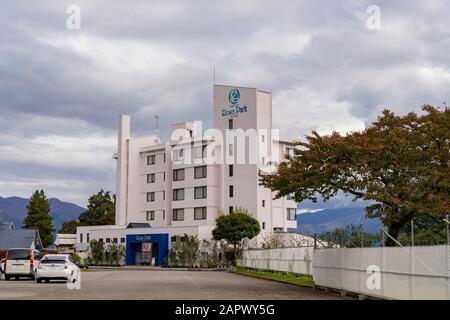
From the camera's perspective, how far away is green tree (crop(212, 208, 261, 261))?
259 feet

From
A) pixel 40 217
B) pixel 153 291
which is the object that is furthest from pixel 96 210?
pixel 153 291

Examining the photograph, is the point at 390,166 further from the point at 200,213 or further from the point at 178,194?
the point at 178,194

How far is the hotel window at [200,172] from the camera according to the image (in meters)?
88.9

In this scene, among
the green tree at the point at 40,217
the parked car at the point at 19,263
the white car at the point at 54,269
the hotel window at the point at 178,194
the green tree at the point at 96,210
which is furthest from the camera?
the green tree at the point at 96,210

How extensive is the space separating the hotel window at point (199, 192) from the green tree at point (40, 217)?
29.3 m

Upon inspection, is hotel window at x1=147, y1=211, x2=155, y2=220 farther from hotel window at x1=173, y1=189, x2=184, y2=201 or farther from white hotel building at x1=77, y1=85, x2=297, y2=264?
hotel window at x1=173, y1=189, x2=184, y2=201

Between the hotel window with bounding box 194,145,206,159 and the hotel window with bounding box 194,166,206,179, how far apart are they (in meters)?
1.32

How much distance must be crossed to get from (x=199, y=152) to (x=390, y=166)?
63.5 m

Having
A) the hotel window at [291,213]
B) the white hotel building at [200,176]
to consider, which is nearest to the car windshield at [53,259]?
the white hotel building at [200,176]

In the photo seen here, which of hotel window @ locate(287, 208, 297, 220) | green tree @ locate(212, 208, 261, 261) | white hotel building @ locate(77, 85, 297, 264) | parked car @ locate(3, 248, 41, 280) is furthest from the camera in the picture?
hotel window @ locate(287, 208, 297, 220)

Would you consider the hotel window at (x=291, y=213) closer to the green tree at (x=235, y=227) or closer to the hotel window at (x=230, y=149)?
the green tree at (x=235, y=227)

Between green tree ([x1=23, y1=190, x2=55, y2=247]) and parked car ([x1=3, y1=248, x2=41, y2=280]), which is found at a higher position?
green tree ([x1=23, y1=190, x2=55, y2=247])

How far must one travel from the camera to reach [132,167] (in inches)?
3954

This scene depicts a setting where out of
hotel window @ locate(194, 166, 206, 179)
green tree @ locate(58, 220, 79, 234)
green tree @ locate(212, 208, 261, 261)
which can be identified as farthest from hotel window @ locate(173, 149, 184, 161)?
green tree @ locate(58, 220, 79, 234)
